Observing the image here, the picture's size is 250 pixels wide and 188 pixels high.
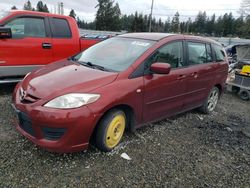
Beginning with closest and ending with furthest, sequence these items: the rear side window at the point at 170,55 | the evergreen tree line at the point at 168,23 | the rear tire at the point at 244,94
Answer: the rear side window at the point at 170,55 → the rear tire at the point at 244,94 → the evergreen tree line at the point at 168,23

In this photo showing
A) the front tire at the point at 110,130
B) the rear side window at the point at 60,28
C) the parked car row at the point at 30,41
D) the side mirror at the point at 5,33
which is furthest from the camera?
the rear side window at the point at 60,28

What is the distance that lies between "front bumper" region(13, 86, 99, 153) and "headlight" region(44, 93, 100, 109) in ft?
0.18

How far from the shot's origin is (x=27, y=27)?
18.1 feet

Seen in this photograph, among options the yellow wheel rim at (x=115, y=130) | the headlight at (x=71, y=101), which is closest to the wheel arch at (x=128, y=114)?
the yellow wheel rim at (x=115, y=130)

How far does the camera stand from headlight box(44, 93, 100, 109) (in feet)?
9.32

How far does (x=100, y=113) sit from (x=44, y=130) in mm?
705

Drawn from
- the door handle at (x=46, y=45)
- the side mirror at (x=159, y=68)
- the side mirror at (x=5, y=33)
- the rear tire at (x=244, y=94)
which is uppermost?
the side mirror at (x=5, y=33)

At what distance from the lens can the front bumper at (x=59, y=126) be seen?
2.79m

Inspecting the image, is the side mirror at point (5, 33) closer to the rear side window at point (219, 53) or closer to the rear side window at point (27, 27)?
the rear side window at point (27, 27)

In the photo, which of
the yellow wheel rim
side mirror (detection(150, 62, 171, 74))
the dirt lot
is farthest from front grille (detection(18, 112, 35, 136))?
side mirror (detection(150, 62, 171, 74))

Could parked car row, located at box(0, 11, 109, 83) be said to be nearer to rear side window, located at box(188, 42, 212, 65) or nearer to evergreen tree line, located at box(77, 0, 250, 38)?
rear side window, located at box(188, 42, 212, 65)

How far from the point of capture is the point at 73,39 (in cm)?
625

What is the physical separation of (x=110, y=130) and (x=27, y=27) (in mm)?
3644

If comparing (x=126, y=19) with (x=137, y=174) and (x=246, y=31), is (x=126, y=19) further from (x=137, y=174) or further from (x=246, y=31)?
(x=137, y=174)
